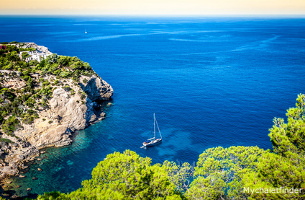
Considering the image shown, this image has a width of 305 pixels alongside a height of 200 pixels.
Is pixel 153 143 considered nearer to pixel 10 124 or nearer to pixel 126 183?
pixel 126 183

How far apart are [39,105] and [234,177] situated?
57079 millimetres

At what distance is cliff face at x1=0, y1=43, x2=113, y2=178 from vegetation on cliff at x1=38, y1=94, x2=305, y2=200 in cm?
3443

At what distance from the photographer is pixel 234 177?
30484 mm

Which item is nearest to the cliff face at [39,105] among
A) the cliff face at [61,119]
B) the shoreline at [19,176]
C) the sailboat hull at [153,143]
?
the cliff face at [61,119]

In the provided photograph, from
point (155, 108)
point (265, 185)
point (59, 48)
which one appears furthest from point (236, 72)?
point (59, 48)

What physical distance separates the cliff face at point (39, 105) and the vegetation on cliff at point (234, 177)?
34432mm

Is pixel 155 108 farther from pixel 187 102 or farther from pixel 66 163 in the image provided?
pixel 66 163

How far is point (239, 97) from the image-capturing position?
92688 mm

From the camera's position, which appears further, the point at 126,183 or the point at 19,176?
the point at 19,176

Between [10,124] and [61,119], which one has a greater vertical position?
[10,124]

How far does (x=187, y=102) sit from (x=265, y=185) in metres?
66.6

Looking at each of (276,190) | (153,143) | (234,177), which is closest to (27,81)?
(153,143)

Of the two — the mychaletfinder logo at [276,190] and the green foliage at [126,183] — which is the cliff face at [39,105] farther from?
the mychaletfinder logo at [276,190]

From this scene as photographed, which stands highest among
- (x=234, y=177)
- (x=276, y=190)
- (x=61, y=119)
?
(x=276, y=190)
